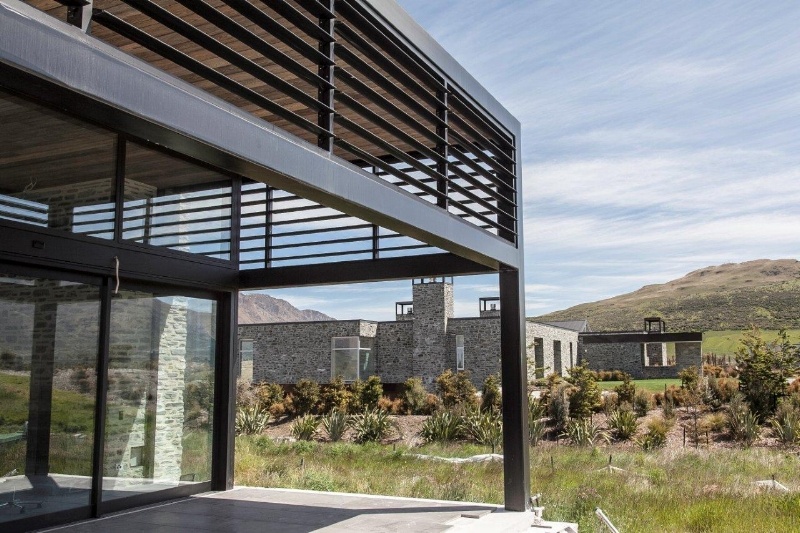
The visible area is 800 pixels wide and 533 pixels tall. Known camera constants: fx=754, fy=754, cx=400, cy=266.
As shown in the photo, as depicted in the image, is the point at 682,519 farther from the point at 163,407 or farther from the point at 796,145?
the point at 796,145

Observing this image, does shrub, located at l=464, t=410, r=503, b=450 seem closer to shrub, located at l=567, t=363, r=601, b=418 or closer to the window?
shrub, located at l=567, t=363, r=601, b=418

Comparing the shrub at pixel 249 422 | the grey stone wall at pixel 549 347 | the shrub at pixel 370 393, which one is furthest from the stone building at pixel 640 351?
the shrub at pixel 249 422

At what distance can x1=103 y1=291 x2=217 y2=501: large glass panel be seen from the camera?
6812 mm

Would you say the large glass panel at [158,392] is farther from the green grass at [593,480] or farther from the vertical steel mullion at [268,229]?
the green grass at [593,480]

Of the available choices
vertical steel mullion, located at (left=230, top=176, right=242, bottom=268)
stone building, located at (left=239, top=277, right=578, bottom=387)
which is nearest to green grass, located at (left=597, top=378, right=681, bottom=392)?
Result: stone building, located at (left=239, top=277, right=578, bottom=387)

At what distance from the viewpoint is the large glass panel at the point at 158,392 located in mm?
6812

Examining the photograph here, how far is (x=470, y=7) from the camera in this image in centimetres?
1196

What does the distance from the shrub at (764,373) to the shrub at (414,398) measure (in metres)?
7.57

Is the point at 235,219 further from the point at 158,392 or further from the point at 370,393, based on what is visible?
the point at 370,393

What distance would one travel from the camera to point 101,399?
21.6 feet

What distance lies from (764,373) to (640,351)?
51.9 feet

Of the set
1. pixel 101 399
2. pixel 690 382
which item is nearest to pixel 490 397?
pixel 690 382

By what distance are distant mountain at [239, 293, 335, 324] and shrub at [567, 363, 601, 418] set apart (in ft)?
427

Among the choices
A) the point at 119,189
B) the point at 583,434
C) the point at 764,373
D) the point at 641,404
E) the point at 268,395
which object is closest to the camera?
the point at 119,189
